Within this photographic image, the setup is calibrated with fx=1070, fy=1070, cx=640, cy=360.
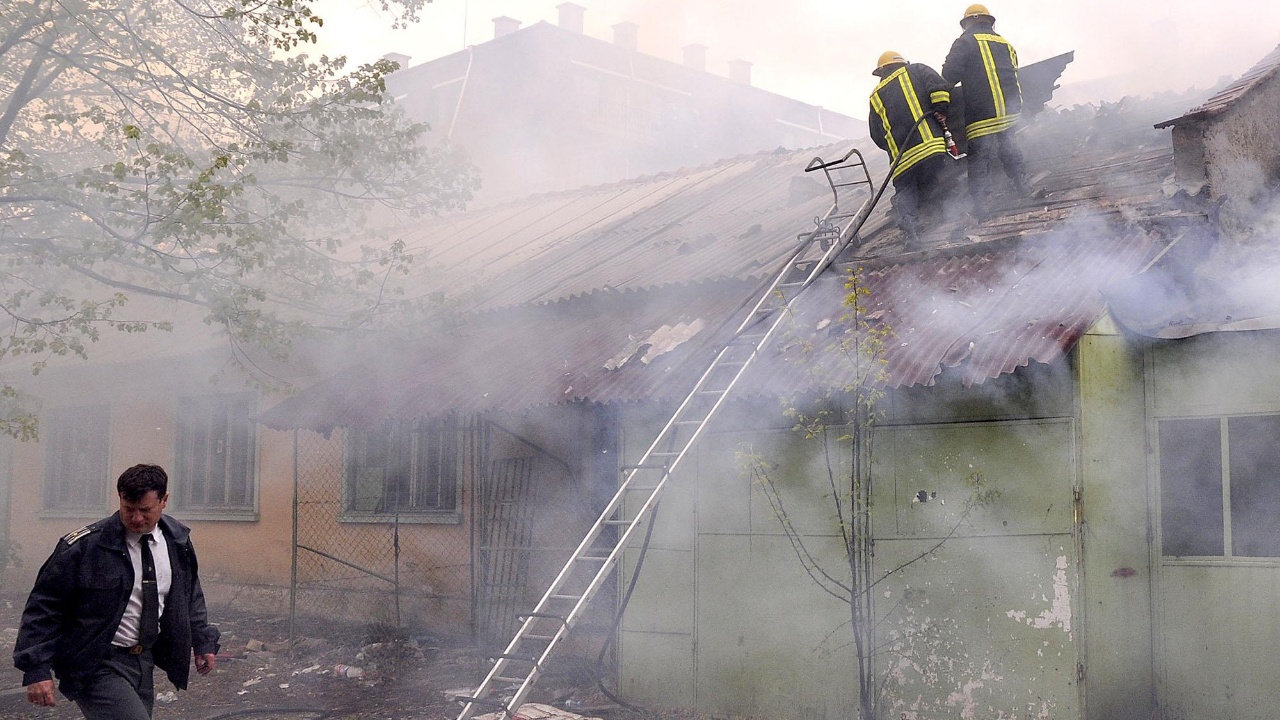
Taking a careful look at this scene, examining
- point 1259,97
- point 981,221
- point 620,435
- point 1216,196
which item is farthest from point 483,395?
point 1259,97

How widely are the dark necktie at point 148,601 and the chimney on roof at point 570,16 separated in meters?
28.5

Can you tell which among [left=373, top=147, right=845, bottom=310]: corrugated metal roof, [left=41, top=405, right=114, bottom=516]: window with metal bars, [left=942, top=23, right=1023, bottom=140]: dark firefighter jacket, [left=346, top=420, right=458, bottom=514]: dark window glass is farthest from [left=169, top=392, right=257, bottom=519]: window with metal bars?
[left=942, top=23, right=1023, bottom=140]: dark firefighter jacket

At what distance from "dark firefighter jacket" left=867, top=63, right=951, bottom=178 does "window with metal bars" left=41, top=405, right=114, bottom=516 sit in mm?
13065

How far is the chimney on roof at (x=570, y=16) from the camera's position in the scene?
103 feet

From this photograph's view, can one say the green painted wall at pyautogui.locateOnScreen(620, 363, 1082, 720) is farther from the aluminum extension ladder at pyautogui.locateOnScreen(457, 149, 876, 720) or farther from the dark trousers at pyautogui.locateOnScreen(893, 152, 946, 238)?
the dark trousers at pyautogui.locateOnScreen(893, 152, 946, 238)

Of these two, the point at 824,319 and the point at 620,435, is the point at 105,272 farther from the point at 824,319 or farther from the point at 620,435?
the point at 824,319

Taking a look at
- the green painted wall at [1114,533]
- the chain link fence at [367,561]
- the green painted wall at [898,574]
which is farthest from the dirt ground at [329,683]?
the green painted wall at [1114,533]

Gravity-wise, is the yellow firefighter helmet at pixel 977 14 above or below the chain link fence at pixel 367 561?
above

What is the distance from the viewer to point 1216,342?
6633 mm

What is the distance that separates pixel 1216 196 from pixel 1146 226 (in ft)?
1.91

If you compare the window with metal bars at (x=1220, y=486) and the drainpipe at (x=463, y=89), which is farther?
the drainpipe at (x=463, y=89)

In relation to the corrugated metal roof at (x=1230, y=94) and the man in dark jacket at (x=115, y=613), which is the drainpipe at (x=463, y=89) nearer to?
the corrugated metal roof at (x=1230, y=94)

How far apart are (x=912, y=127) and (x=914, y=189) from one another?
50 cm

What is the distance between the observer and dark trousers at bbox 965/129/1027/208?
8.27 metres
